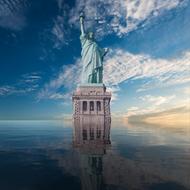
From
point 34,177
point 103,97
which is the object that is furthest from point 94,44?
point 34,177

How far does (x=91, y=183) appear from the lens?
14000 mm

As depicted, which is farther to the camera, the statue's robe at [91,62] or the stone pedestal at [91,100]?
the statue's robe at [91,62]

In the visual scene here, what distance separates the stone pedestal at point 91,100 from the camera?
8106 centimetres

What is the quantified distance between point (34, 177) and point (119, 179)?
17.8 feet

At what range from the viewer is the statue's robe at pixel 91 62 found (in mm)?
84938

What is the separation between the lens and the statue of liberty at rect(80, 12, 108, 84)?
85.0 m

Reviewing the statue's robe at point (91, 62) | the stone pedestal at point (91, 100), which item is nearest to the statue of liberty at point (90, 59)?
the statue's robe at point (91, 62)

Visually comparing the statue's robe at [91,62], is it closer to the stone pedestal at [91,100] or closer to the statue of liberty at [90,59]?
the statue of liberty at [90,59]

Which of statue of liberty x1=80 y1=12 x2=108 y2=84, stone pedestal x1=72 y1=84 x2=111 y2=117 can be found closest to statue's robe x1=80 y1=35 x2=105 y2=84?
statue of liberty x1=80 y1=12 x2=108 y2=84

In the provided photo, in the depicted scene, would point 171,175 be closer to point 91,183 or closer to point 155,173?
point 155,173

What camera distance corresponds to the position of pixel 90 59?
8488 centimetres

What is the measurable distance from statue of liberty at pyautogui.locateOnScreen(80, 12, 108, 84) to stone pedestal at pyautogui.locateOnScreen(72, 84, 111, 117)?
351 cm

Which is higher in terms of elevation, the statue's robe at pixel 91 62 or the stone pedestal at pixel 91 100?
the statue's robe at pixel 91 62

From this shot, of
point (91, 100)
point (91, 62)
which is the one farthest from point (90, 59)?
point (91, 100)
